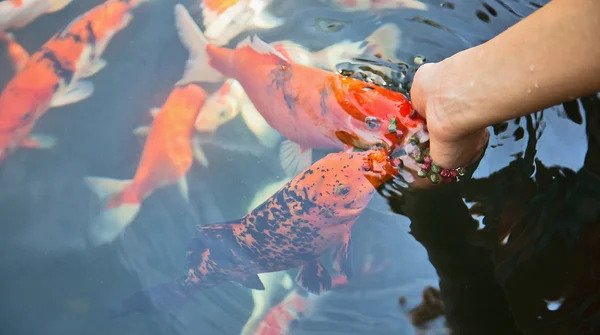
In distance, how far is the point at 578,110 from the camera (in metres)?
2.16

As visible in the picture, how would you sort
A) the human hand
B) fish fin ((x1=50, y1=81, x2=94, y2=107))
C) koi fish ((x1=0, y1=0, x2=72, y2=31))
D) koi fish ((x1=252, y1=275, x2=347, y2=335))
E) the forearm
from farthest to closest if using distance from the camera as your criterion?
koi fish ((x1=0, y1=0, x2=72, y2=31)) → fish fin ((x1=50, y1=81, x2=94, y2=107)) → koi fish ((x1=252, y1=275, x2=347, y2=335)) → the human hand → the forearm

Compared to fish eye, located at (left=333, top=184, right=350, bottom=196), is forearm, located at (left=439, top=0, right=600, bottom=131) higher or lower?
higher

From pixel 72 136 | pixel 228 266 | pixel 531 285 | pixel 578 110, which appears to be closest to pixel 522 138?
pixel 578 110

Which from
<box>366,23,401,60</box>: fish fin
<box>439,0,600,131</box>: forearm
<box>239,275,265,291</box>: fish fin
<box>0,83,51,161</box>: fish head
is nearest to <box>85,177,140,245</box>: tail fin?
<box>0,83,51,161</box>: fish head

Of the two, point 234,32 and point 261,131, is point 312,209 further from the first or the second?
point 234,32

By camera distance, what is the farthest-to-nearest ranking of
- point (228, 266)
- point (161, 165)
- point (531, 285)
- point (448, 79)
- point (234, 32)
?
1. point (234, 32)
2. point (161, 165)
3. point (228, 266)
4. point (531, 285)
5. point (448, 79)

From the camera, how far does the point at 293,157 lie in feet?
7.32

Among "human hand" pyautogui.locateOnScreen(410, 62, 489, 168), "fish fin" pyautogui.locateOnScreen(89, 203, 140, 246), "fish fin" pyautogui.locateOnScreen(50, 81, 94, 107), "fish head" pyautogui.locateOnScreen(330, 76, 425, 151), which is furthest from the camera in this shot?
"fish fin" pyautogui.locateOnScreen(50, 81, 94, 107)

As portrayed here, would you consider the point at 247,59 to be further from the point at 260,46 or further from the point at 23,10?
the point at 23,10

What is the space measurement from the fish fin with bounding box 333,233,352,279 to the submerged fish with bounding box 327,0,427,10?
102 cm

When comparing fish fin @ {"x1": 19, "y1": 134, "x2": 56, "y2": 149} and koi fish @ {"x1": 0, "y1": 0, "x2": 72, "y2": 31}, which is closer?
Result: fish fin @ {"x1": 19, "y1": 134, "x2": 56, "y2": 149}

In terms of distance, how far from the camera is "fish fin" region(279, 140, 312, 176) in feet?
7.23

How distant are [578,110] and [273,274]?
1.22 meters

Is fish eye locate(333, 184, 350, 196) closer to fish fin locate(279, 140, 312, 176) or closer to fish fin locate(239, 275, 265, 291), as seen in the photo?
fish fin locate(279, 140, 312, 176)
